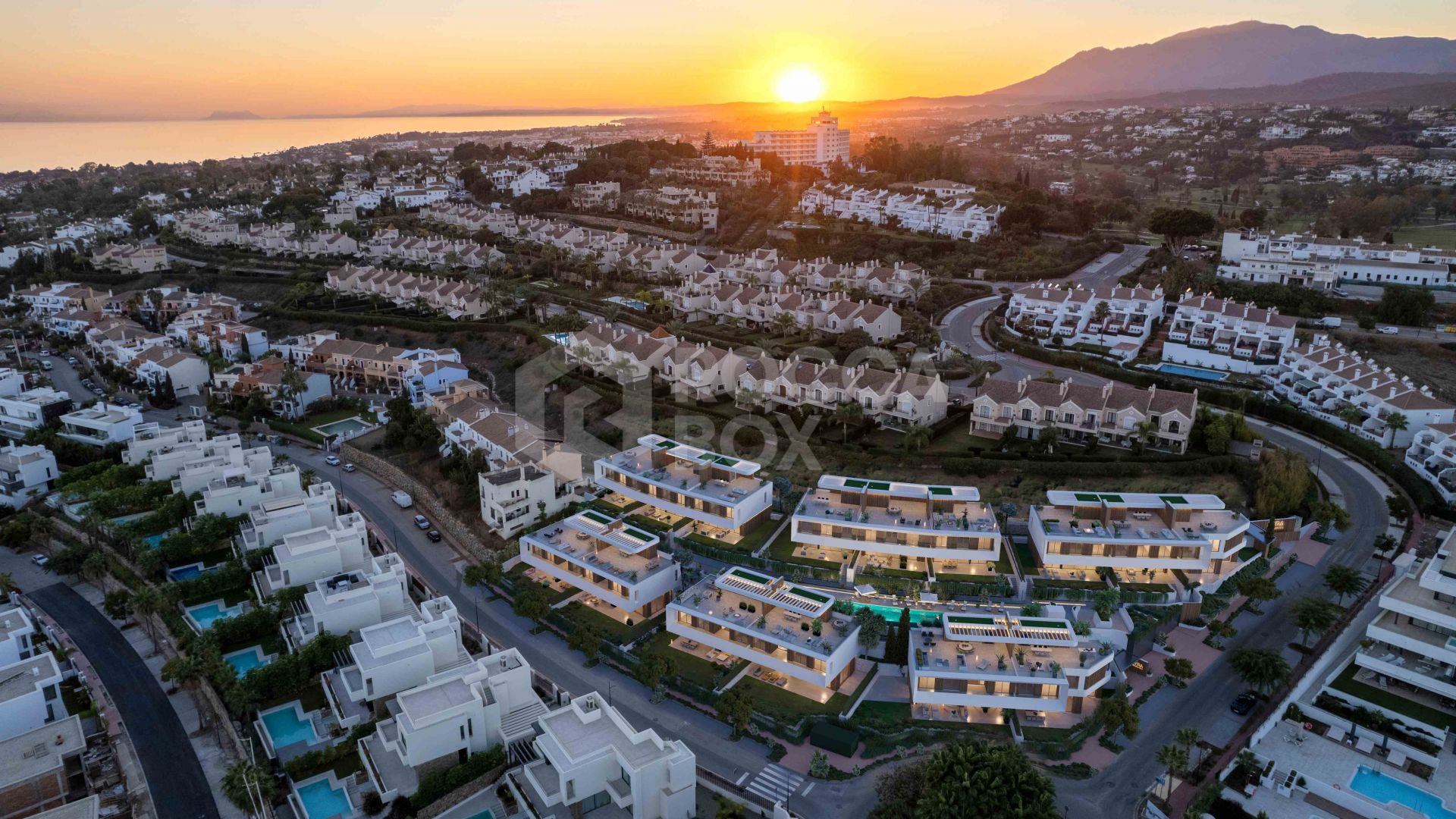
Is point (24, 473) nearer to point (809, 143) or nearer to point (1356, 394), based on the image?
point (1356, 394)

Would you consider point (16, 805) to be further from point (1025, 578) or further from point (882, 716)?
point (1025, 578)

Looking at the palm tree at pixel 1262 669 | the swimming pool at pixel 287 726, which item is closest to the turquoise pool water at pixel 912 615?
the palm tree at pixel 1262 669

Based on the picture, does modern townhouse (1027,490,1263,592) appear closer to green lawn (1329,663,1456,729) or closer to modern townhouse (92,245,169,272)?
green lawn (1329,663,1456,729)

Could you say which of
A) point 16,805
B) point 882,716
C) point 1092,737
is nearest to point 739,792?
point 882,716

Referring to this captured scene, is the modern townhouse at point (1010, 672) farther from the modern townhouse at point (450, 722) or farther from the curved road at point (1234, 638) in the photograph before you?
the modern townhouse at point (450, 722)

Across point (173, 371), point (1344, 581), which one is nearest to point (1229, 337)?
point (1344, 581)

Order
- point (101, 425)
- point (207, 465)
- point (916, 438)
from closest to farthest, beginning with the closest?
point (207, 465), point (916, 438), point (101, 425)
